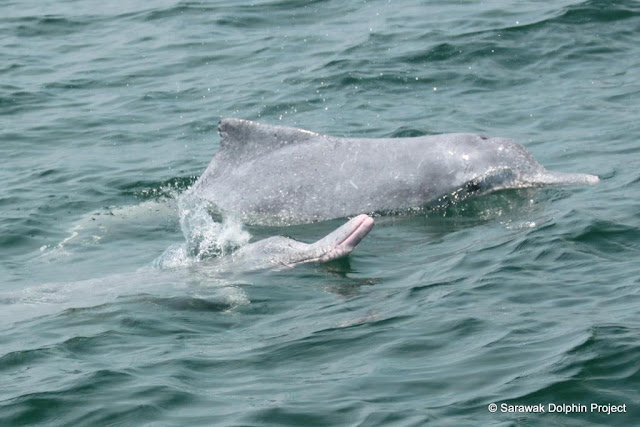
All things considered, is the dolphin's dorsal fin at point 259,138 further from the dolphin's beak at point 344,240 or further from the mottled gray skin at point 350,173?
the dolphin's beak at point 344,240

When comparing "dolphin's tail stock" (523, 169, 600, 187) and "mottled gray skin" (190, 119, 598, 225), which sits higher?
"mottled gray skin" (190, 119, 598, 225)

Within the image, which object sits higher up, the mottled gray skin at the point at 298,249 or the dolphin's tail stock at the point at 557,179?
the mottled gray skin at the point at 298,249

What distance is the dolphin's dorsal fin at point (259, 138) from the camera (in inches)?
551

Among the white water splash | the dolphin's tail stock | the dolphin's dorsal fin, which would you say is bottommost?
the dolphin's tail stock

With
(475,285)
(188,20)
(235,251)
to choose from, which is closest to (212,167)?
(235,251)

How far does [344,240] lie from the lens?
37.9 ft

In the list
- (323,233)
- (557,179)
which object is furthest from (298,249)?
(557,179)

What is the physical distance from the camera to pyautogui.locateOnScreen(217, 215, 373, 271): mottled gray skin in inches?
454

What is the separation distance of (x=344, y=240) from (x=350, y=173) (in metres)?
2.20

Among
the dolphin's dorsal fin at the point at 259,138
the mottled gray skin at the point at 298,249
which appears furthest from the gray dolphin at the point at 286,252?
the dolphin's dorsal fin at the point at 259,138

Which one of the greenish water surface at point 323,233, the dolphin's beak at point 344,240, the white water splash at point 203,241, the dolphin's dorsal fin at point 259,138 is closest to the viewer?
the greenish water surface at point 323,233

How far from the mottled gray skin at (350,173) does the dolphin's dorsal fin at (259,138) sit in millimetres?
11

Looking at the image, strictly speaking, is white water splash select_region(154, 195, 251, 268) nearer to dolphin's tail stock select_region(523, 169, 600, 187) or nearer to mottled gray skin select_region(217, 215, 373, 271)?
mottled gray skin select_region(217, 215, 373, 271)

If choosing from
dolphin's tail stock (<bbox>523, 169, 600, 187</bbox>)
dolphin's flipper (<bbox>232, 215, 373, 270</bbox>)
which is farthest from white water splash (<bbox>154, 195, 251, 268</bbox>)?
dolphin's tail stock (<bbox>523, 169, 600, 187</bbox>)
